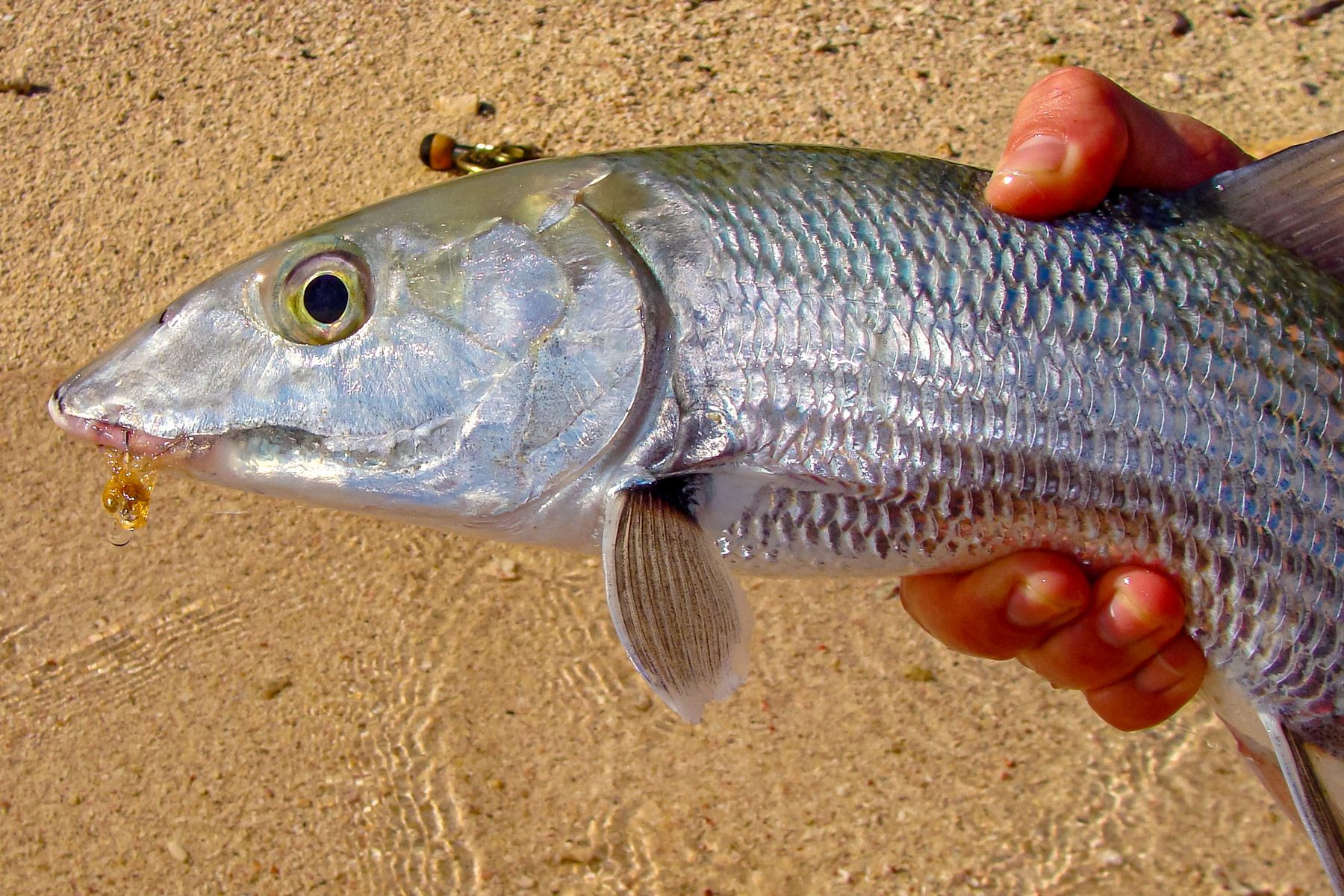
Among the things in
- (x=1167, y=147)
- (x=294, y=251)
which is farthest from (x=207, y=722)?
(x=1167, y=147)

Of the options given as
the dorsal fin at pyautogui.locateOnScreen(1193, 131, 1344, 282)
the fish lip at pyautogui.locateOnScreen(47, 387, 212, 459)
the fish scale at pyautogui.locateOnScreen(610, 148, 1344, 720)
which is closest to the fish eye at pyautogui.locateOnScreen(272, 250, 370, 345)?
the fish lip at pyautogui.locateOnScreen(47, 387, 212, 459)

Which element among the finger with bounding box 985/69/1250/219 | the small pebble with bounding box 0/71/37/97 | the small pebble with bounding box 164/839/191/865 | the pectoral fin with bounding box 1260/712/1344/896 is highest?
the finger with bounding box 985/69/1250/219

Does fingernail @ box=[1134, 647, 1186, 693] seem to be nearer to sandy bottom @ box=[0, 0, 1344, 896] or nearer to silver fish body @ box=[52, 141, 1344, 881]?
silver fish body @ box=[52, 141, 1344, 881]

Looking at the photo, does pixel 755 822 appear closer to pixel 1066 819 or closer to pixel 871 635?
pixel 871 635

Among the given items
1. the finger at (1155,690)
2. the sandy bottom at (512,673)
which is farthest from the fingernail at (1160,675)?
the sandy bottom at (512,673)

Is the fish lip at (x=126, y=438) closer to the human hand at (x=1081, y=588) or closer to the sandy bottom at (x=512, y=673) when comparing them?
the sandy bottom at (x=512, y=673)

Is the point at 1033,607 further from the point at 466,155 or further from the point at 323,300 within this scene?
the point at 466,155
